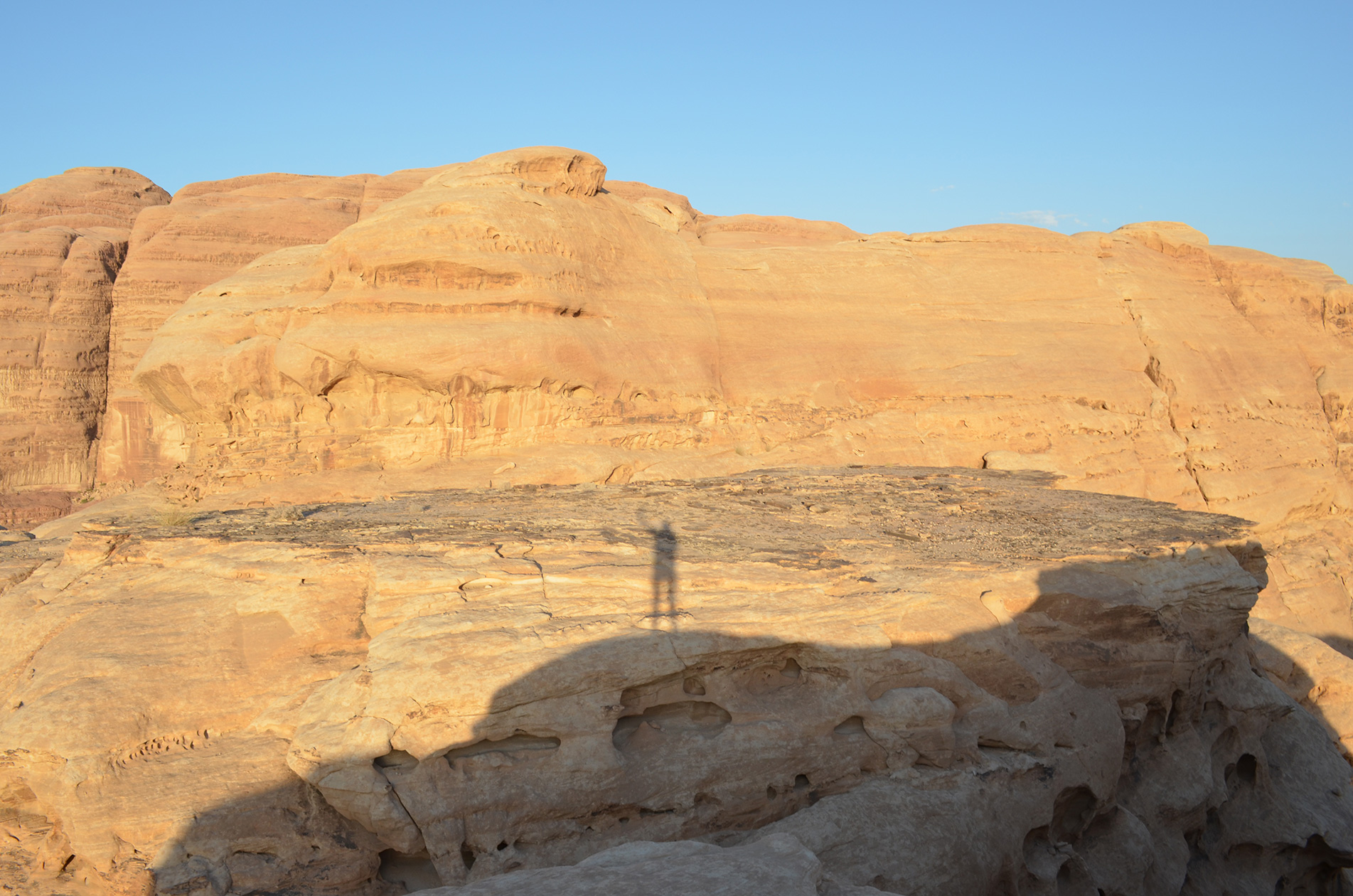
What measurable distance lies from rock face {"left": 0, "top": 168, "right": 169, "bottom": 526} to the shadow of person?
24.2 m

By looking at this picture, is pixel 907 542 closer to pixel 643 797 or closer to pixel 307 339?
pixel 643 797

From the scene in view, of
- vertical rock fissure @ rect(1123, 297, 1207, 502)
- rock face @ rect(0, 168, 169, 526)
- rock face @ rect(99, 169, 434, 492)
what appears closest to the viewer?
vertical rock fissure @ rect(1123, 297, 1207, 502)

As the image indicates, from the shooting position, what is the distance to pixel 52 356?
2731 cm

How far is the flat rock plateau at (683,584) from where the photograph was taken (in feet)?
19.7

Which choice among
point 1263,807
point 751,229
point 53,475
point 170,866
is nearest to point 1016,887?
point 1263,807

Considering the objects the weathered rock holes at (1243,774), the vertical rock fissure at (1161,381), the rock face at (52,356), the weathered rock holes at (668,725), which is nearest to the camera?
the weathered rock holes at (668,725)

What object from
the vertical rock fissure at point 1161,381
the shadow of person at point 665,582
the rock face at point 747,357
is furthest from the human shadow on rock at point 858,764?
the vertical rock fissure at point 1161,381

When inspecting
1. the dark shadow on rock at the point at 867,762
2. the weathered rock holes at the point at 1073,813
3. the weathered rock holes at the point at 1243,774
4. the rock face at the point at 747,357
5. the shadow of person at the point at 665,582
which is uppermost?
the rock face at the point at 747,357

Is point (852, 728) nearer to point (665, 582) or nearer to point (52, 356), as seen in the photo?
point (665, 582)

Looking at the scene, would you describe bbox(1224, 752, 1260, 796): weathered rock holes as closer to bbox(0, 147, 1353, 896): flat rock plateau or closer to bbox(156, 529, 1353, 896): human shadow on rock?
bbox(0, 147, 1353, 896): flat rock plateau

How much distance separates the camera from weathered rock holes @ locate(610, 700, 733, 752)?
21.6 ft

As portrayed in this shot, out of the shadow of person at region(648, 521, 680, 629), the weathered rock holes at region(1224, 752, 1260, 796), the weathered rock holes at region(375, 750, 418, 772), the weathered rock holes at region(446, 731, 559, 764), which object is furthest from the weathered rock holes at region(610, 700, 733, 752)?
the weathered rock holes at region(1224, 752, 1260, 796)

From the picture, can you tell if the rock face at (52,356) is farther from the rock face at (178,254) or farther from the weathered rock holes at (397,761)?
the weathered rock holes at (397,761)

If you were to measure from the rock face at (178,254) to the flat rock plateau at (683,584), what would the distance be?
599cm
